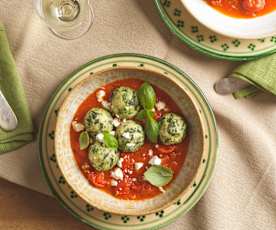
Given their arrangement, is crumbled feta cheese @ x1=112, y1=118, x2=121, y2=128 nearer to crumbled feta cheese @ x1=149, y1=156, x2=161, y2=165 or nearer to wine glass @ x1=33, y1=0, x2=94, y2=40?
crumbled feta cheese @ x1=149, y1=156, x2=161, y2=165

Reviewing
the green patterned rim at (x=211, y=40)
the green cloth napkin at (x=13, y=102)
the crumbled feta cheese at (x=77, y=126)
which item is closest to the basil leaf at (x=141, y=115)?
the crumbled feta cheese at (x=77, y=126)

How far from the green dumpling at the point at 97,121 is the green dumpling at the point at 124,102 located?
1.8 inches

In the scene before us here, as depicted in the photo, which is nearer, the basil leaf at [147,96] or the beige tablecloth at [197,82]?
the basil leaf at [147,96]

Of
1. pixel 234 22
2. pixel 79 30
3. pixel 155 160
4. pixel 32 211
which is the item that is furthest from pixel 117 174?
pixel 234 22

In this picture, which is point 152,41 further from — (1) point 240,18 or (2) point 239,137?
(2) point 239,137

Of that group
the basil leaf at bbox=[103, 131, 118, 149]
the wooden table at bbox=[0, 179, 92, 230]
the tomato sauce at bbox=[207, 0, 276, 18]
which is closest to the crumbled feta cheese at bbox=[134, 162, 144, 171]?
the basil leaf at bbox=[103, 131, 118, 149]

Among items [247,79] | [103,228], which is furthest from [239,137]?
[103,228]

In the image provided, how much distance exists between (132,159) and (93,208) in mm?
241

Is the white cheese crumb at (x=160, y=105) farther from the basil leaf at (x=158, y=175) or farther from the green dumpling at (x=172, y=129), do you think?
the basil leaf at (x=158, y=175)

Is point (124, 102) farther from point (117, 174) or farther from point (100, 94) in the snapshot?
point (117, 174)

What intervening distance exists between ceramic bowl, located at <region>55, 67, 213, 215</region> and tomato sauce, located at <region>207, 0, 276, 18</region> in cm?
36

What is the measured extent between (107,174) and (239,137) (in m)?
0.56

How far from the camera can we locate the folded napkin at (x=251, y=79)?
199 cm

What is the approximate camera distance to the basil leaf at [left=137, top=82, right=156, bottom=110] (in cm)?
190
